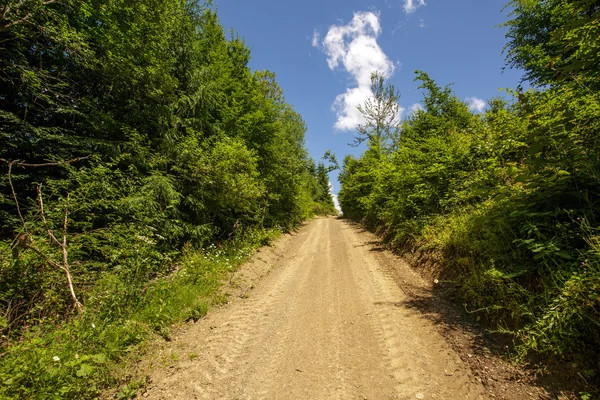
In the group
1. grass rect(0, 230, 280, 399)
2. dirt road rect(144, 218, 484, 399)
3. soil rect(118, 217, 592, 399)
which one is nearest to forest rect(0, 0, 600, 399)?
grass rect(0, 230, 280, 399)

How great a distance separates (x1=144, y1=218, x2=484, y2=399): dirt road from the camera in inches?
111

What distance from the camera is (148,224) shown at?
21.4 ft

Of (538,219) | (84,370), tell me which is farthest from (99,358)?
(538,219)

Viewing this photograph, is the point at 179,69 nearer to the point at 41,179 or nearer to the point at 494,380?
the point at 41,179

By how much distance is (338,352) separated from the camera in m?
3.46

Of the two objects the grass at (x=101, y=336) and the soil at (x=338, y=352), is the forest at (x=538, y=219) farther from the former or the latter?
the grass at (x=101, y=336)

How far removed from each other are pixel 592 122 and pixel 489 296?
2.93 metres

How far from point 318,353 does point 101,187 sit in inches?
229

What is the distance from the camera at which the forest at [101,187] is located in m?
3.53

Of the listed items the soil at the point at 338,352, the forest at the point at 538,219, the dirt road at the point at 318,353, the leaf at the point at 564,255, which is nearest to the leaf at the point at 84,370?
the soil at the point at 338,352

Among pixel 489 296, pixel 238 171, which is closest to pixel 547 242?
pixel 489 296

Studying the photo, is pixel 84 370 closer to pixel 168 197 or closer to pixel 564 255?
pixel 168 197

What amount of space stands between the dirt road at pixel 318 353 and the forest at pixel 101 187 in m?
0.80

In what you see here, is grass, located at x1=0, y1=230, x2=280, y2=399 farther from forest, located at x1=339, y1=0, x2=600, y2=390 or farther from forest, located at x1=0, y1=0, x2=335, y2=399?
forest, located at x1=339, y1=0, x2=600, y2=390
